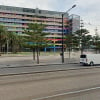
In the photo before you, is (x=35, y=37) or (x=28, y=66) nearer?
(x=28, y=66)

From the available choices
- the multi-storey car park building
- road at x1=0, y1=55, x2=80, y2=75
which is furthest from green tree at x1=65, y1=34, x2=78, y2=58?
the multi-storey car park building

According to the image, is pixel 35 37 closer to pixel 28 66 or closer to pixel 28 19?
pixel 28 66

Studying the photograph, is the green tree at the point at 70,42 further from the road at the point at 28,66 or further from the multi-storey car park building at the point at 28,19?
the multi-storey car park building at the point at 28,19

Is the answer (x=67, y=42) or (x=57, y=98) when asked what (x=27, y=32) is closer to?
(x=67, y=42)

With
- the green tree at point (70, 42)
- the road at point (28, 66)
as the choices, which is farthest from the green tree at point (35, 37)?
the green tree at point (70, 42)

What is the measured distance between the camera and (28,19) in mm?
122125

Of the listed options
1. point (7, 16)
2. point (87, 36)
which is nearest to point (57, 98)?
point (87, 36)

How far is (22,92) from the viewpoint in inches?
374

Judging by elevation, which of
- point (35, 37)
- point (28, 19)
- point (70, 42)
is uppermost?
point (28, 19)

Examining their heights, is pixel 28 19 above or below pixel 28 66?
above

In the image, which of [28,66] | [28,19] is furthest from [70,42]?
[28,19]

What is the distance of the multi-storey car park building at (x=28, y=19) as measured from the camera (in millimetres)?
115188

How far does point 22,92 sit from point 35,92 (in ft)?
1.90

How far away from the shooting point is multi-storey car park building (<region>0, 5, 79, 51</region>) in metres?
115
